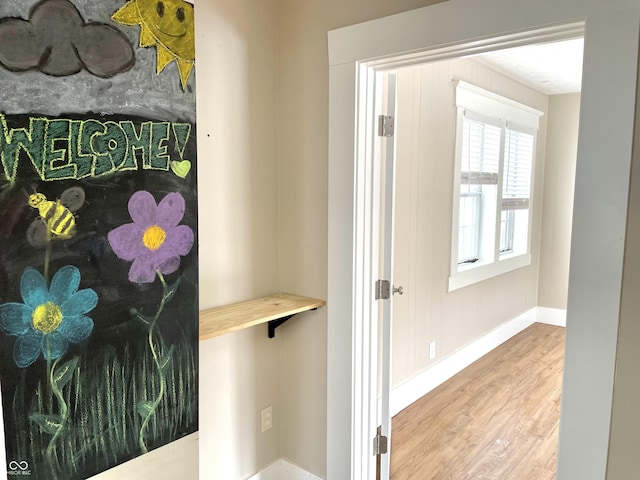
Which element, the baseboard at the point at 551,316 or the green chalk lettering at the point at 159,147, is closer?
the green chalk lettering at the point at 159,147

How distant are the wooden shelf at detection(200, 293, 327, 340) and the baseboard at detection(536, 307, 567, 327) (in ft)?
13.4

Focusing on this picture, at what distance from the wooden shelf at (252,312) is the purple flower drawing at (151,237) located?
12.5 inches

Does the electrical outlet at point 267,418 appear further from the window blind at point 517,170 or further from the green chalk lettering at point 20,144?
the window blind at point 517,170

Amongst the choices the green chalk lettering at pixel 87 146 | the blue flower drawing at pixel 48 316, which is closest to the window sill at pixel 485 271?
the green chalk lettering at pixel 87 146

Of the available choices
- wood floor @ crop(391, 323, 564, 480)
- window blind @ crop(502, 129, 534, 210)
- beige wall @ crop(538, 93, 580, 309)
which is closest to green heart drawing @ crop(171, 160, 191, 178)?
wood floor @ crop(391, 323, 564, 480)

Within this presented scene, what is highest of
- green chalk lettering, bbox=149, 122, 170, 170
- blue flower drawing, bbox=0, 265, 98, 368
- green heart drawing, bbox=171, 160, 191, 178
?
green chalk lettering, bbox=149, 122, 170, 170

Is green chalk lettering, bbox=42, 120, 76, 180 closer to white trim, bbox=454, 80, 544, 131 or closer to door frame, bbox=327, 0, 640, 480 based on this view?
door frame, bbox=327, 0, 640, 480

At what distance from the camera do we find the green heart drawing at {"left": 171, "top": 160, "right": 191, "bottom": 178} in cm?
152

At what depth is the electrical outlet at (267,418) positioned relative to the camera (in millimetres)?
2289

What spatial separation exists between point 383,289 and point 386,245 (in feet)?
0.66

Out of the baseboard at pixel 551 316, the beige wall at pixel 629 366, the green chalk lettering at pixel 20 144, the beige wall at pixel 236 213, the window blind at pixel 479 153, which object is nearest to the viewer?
the green chalk lettering at pixel 20 144

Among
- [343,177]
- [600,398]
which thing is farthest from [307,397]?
[600,398]

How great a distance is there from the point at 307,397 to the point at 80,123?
1554 millimetres

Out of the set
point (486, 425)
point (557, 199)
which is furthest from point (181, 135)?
point (557, 199)
